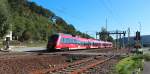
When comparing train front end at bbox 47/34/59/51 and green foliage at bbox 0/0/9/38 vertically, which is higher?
green foliage at bbox 0/0/9/38

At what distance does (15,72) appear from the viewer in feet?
58.6

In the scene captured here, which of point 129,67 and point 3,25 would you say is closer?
point 129,67

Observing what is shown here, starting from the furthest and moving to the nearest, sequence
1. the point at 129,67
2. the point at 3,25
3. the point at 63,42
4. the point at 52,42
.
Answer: the point at 3,25
the point at 63,42
the point at 52,42
the point at 129,67

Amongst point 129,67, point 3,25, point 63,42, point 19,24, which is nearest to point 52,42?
point 63,42

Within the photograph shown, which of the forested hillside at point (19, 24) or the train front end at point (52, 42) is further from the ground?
the forested hillside at point (19, 24)

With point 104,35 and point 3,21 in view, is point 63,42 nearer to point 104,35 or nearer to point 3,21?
point 3,21

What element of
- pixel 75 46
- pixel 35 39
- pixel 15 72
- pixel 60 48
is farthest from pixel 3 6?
pixel 15 72

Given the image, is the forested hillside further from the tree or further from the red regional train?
the red regional train

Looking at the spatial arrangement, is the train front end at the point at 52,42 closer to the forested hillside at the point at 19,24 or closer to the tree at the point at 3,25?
the tree at the point at 3,25

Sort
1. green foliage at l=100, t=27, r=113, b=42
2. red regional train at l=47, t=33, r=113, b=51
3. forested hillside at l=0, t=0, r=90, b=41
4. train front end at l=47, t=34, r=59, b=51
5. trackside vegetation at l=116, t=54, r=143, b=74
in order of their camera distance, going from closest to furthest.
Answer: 1. trackside vegetation at l=116, t=54, r=143, b=74
2. train front end at l=47, t=34, r=59, b=51
3. red regional train at l=47, t=33, r=113, b=51
4. forested hillside at l=0, t=0, r=90, b=41
5. green foliage at l=100, t=27, r=113, b=42

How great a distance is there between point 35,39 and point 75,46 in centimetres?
5264

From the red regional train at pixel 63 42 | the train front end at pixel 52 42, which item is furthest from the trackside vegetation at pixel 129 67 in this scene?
the red regional train at pixel 63 42

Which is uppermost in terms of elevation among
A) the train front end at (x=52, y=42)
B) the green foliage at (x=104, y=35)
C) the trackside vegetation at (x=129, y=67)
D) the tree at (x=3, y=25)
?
the green foliage at (x=104, y=35)

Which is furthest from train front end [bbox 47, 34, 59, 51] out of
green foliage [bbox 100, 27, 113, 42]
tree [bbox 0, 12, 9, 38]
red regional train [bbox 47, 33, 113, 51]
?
green foliage [bbox 100, 27, 113, 42]
